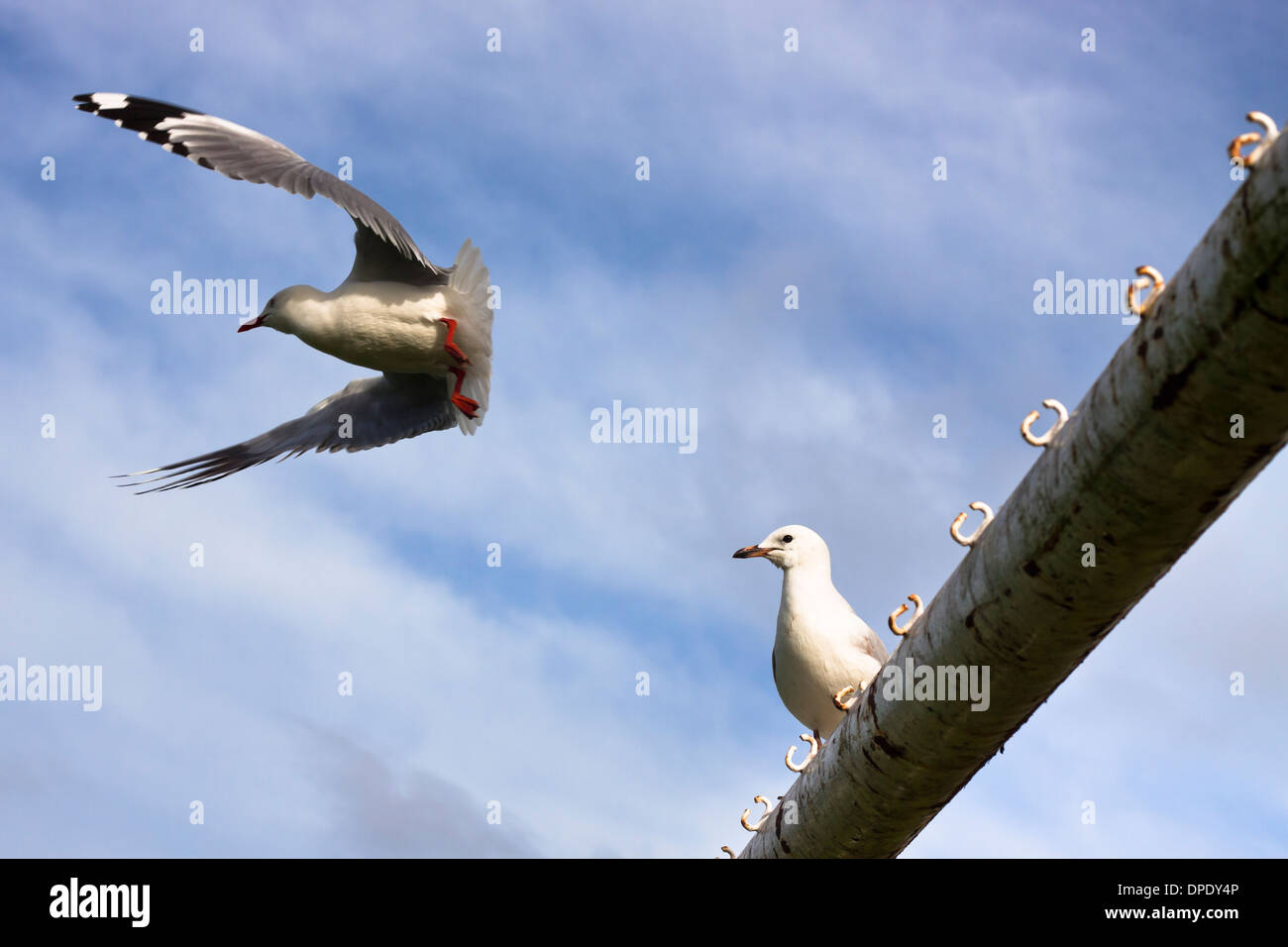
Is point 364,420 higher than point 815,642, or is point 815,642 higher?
point 364,420

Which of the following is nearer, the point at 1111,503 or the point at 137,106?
the point at 1111,503

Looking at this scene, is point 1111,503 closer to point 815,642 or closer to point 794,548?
point 815,642

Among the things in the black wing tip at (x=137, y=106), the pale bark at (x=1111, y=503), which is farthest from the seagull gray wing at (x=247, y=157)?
the pale bark at (x=1111, y=503)

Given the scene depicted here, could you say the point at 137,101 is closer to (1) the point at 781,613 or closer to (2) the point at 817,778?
(1) the point at 781,613

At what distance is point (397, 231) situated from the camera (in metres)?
8.16

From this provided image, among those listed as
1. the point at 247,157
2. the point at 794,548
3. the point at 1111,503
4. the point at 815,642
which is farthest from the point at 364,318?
the point at 1111,503

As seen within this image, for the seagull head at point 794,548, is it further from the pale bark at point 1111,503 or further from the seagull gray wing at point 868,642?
the pale bark at point 1111,503

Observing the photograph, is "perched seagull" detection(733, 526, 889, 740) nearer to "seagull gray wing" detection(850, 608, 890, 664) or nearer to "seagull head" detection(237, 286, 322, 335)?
"seagull gray wing" detection(850, 608, 890, 664)

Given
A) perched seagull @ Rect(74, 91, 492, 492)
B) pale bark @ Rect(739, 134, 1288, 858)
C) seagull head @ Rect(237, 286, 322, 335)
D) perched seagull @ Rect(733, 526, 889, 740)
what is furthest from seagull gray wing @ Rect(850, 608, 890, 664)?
seagull head @ Rect(237, 286, 322, 335)

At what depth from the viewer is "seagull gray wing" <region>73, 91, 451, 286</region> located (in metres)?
7.79

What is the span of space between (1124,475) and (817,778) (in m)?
2.42

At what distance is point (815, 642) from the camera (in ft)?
23.5

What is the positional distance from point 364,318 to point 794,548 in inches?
141
